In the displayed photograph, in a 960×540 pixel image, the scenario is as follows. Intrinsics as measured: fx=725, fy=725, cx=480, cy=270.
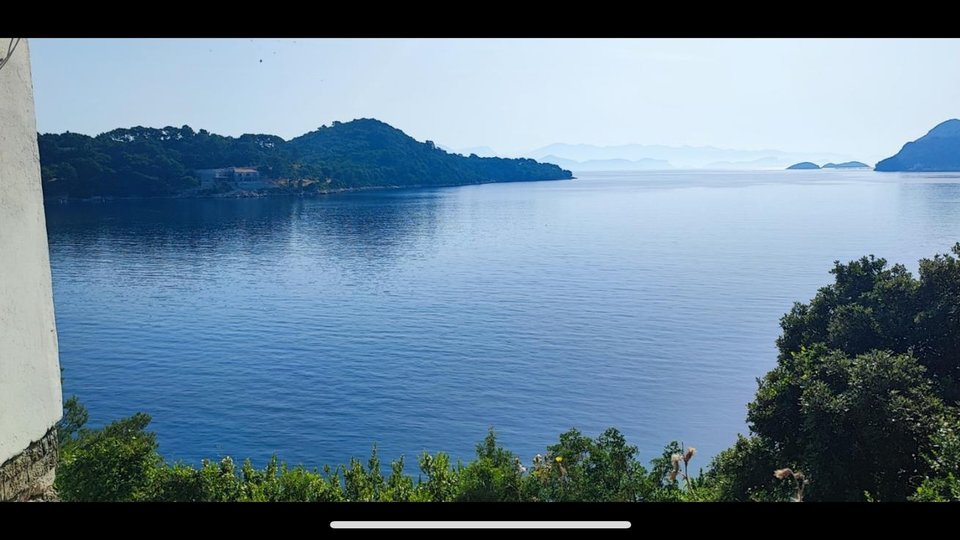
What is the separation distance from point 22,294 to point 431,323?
65.8 ft

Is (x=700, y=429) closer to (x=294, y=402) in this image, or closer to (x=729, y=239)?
(x=294, y=402)

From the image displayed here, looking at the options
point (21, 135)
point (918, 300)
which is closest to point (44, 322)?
point (21, 135)

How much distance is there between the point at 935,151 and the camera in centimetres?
7819

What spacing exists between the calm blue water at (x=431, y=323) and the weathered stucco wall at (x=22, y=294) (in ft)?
34.9

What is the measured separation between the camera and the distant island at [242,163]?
50.4 meters

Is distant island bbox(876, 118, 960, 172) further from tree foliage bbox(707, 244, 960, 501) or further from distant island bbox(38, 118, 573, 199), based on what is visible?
tree foliage bbox(707, 244, 960, 501)

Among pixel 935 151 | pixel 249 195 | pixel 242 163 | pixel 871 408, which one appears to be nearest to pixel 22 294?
pixel 871 408

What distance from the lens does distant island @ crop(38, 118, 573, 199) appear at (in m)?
50.4

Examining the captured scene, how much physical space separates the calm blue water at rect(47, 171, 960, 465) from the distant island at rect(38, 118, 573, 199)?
4562 millimetres

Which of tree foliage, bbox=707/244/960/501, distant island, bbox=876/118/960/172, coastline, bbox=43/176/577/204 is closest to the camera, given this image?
tree foliage, bbox=707/244/960/501

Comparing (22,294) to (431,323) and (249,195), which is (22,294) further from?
(249,195)
